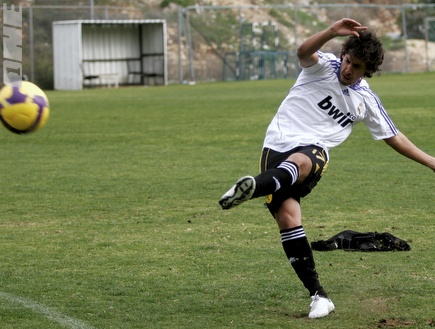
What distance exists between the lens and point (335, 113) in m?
6.21

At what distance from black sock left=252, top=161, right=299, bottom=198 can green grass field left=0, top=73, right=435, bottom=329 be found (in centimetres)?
81

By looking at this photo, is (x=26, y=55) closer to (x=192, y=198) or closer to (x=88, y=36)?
(x=88, y=36)

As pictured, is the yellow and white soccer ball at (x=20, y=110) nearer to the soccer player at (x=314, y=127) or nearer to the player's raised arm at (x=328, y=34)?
the soccer player at (x=314, y=127)

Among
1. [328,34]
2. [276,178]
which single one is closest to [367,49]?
[328,34]

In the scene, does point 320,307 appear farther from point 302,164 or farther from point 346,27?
point 346,27

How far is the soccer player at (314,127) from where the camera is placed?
5.80 meters

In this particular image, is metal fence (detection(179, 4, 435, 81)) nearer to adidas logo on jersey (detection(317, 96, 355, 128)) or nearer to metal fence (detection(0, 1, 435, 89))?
metal fence (detection(0, 1, 435, 89))

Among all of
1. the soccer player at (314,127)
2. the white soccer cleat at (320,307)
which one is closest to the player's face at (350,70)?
the soccer player at (314,127)

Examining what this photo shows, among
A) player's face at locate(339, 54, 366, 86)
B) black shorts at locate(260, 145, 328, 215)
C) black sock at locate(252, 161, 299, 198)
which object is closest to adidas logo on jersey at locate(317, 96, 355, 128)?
player's face at locate(339, 54, 366, 86)

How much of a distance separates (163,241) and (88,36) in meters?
34.0

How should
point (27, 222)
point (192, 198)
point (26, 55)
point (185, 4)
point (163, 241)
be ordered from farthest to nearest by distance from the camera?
point (185, 4) < point (26, 55) < point (192, 198) < point (27, 222) < point (163, 241)

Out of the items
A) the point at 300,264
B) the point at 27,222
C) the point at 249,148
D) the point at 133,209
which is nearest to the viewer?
the point at 300,264

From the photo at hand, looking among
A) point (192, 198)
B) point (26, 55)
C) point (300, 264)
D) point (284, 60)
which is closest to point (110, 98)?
point (26, 55)

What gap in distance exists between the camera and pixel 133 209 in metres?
10.1
